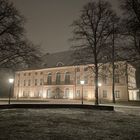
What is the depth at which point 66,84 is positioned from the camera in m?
46.8

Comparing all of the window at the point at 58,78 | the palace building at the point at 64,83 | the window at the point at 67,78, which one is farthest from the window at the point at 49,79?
the window at the point at 67,78

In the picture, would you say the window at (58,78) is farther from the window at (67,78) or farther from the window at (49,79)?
the window at (49,79)

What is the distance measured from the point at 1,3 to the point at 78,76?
3225cm

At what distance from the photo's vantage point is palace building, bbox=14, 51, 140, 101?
40125mm

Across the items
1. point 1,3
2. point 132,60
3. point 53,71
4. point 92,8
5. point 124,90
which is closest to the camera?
point 1,3

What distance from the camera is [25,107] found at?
1720 centimetres

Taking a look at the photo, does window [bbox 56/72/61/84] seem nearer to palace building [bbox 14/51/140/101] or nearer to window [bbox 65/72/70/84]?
palace building [bbox 14/51/140/101]

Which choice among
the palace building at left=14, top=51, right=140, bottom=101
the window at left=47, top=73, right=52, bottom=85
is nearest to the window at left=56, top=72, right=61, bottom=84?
the palace building at left=14, top=51, right=140, bottom=101

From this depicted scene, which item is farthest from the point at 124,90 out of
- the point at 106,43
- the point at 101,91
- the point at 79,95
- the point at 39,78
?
the point at 39,78

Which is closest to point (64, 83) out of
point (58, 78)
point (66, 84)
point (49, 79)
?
point (66, 84)

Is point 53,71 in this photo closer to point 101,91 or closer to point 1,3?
point 101,91

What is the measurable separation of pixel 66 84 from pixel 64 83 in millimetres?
842

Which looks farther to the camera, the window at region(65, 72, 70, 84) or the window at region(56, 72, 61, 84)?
the window at region(56, 72, 61, 84)

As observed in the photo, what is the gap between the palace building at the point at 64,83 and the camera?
40125 millimetres
